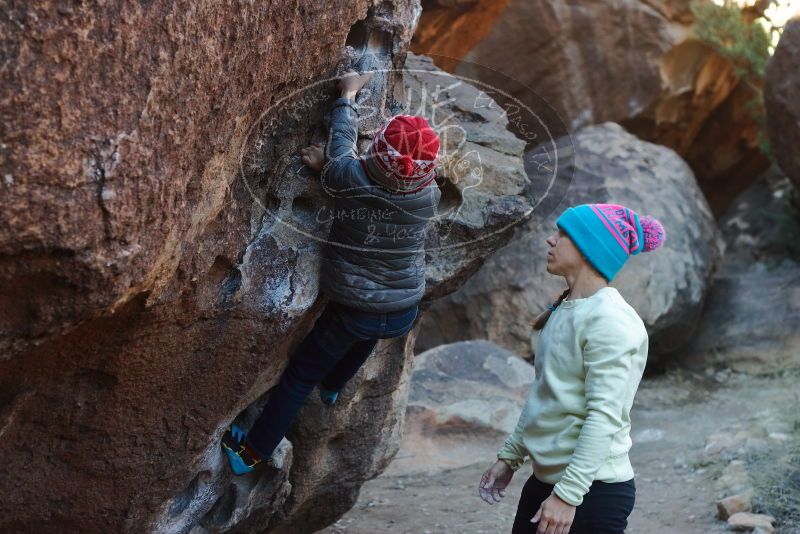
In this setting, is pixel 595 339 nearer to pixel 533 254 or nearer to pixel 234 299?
pixel 234 299

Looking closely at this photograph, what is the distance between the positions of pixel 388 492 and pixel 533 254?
2.64 metres

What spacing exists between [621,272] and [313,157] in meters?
4.39

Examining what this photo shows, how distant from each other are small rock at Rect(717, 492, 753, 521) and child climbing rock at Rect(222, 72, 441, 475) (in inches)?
76.1

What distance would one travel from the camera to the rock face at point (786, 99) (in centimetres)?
701

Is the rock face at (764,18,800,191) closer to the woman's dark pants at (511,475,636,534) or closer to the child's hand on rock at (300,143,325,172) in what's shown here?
the child's hand on rock at (300,143,325,172)

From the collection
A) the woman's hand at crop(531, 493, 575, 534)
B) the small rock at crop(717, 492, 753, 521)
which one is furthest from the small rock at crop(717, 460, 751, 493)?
the woman's hand at crop(531, 493, 575, 534)

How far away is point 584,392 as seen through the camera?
7.51ft

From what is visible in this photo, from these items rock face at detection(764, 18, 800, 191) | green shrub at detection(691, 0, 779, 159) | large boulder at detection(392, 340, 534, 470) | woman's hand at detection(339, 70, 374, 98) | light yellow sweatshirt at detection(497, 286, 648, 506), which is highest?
green shrub at detection(691, 0, 779, 159)

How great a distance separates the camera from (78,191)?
1.83m

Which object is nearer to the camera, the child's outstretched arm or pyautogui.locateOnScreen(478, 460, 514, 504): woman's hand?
pyautogui.locateOnScreen(478, 460, 514, 504): woman's hand

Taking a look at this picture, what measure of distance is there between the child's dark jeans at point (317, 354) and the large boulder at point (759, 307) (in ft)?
15.6

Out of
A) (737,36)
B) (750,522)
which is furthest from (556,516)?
(737,36)

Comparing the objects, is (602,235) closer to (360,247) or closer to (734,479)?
(360,247)

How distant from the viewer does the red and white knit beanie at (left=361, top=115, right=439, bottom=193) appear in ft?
8.65
